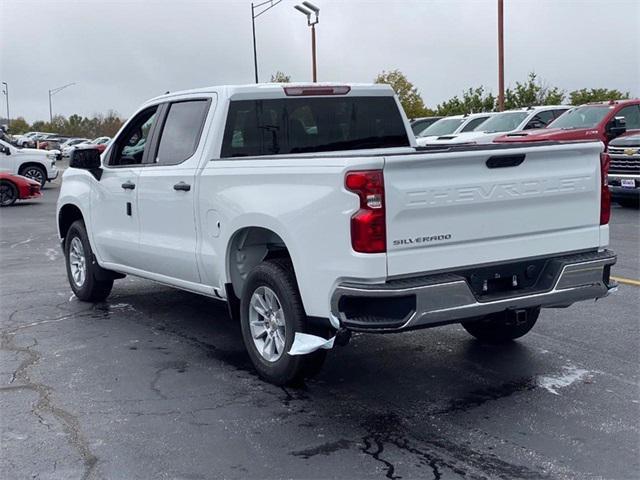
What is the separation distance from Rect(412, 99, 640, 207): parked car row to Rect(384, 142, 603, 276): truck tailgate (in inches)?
311

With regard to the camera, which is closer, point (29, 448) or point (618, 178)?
point (29, 448)

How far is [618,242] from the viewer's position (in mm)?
11961

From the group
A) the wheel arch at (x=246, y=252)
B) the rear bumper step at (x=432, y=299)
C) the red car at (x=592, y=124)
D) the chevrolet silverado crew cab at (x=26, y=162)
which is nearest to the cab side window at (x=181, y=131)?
the wheel arch at (x=246, y=252)

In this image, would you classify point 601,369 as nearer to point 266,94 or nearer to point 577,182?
point 577,182

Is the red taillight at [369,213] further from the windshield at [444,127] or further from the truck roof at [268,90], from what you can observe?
the windshield at [444,127]

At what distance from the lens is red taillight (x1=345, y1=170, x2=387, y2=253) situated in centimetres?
483

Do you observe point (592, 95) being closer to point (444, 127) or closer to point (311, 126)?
point (444, 127)

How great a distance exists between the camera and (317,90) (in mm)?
7062

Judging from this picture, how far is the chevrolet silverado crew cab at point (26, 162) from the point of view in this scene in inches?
1022

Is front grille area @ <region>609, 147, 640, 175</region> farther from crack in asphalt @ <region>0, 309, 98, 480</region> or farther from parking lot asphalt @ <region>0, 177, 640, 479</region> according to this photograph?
crack in asphalt @ <region>0, 309, 98, 480</region>

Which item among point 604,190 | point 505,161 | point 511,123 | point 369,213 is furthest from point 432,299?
point 511,123

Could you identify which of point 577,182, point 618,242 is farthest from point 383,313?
point 618,242

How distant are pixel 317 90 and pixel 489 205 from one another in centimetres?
232

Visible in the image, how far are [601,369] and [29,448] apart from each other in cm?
379
